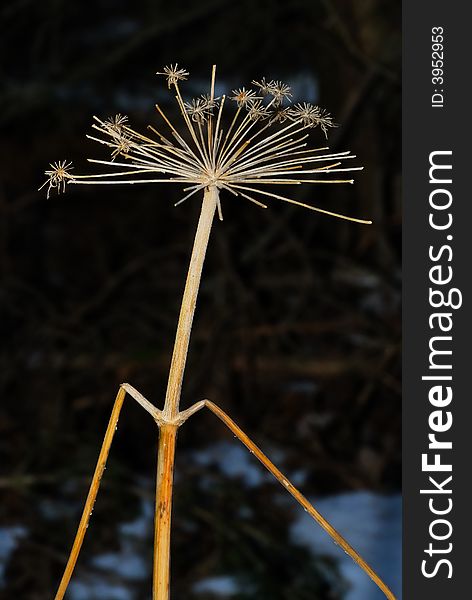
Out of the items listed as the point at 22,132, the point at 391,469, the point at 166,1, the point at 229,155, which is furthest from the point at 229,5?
the point at 229,155

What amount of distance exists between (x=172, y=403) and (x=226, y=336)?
0.79m

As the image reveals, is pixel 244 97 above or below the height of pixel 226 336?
below

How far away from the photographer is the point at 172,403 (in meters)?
0.17

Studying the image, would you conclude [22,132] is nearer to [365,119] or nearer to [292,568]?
[365,119]

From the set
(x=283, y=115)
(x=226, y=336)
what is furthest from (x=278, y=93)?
(x=226, y=336)

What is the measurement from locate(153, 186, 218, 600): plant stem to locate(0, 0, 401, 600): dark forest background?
564 millimetres

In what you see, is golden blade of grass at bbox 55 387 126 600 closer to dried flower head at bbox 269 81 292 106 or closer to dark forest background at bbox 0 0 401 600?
dried flower head at bbox 269 81 292 106

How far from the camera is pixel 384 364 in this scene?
89 cm

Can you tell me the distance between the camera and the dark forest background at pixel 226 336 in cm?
79

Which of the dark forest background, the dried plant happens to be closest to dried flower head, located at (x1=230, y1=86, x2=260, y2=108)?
the dried plant

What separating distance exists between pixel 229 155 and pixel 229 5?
1.01 meters

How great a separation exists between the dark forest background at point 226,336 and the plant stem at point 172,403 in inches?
22.2

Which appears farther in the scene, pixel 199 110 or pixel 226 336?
pixel 226 336

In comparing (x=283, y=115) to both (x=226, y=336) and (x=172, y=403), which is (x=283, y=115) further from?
(x=226, y=336)
